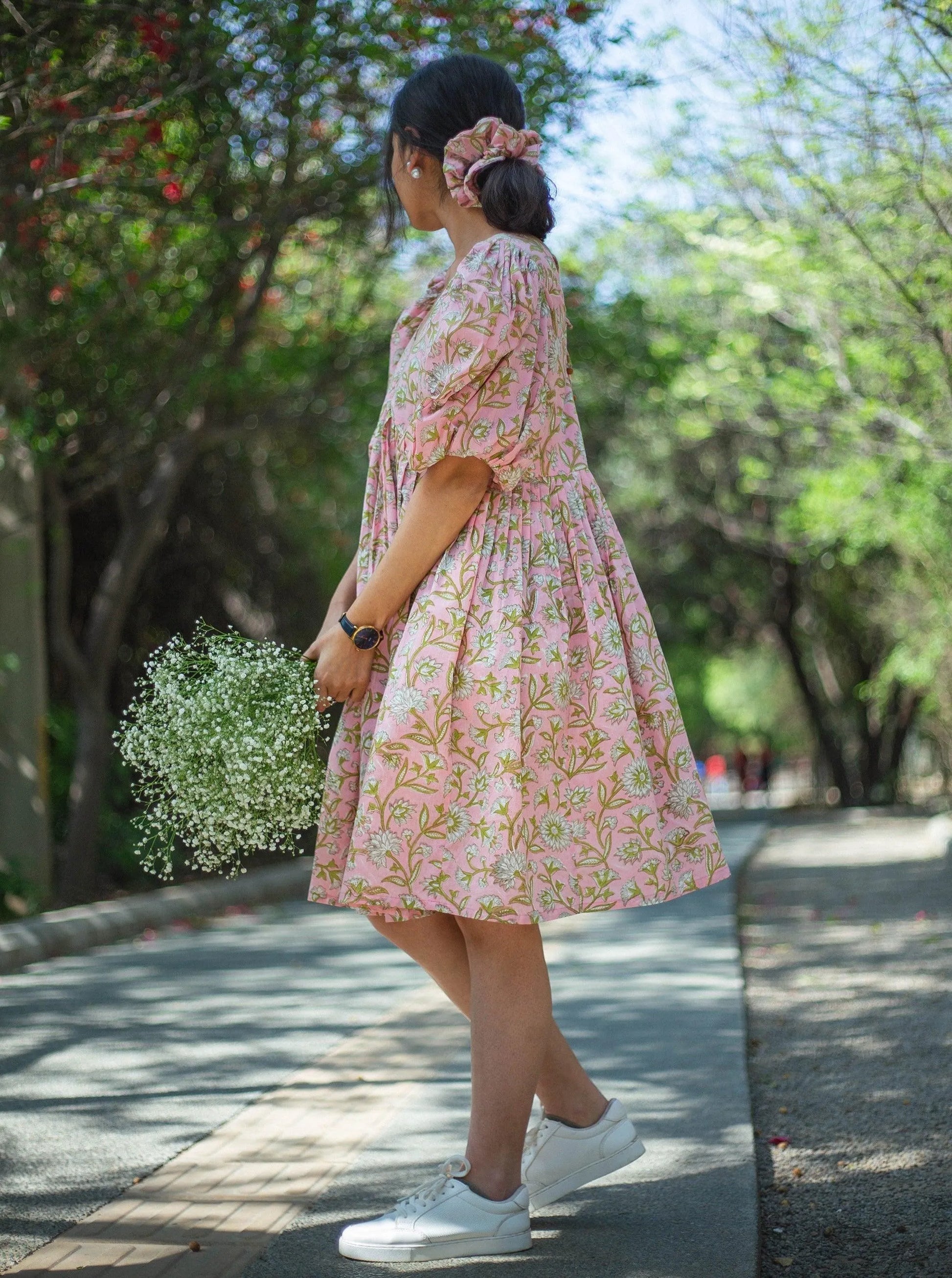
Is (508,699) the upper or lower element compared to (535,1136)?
upper

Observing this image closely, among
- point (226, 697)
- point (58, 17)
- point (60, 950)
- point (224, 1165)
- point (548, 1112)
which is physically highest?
point (58, 17)

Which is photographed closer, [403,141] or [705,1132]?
[403,141]

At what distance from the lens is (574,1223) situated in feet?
8.55

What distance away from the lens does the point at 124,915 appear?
25.5 ft

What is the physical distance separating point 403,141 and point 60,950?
5.40 meters

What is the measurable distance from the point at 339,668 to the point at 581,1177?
1.10 metres

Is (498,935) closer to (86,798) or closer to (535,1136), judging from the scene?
(535,1136)

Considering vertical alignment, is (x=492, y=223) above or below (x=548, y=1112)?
above

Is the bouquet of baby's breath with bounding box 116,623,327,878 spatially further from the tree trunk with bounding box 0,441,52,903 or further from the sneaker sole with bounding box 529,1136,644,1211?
the tree trunk with bounding box 0,441,52,903

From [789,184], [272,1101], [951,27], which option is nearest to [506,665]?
[272,1101]

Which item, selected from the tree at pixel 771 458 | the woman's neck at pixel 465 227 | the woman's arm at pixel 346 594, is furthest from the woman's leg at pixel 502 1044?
the tree at pixel 771 458

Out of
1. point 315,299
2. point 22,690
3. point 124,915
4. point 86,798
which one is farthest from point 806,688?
point 124,915

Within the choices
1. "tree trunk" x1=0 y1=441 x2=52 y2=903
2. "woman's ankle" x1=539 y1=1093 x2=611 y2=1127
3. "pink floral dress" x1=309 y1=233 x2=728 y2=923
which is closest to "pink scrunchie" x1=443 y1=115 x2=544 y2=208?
"pink floral dress" x1=309 y1=233 x2=728 y2=923

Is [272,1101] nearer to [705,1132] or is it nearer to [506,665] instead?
[705,1132]
